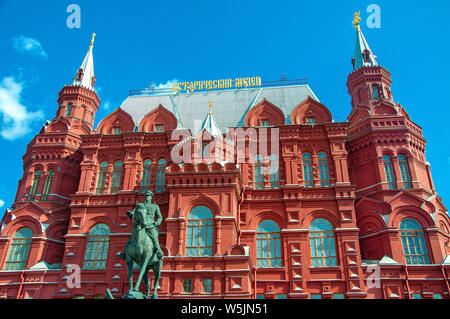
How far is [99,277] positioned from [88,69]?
21.0 m

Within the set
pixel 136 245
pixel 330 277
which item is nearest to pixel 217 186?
pixel 330 277

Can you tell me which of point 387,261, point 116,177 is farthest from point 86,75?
point 387,261

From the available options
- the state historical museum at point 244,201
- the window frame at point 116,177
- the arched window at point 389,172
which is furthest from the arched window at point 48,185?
the arched window at point 389,172

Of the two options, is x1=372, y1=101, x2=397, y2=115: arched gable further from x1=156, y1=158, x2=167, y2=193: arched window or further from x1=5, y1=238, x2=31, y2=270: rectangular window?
x1=5, y1=238, x2=31, y2=270: rectangular window

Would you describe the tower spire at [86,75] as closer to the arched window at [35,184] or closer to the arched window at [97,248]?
the arched window at [35,184]

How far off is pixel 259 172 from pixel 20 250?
18617 millimetres

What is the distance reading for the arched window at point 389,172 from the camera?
29.9 m

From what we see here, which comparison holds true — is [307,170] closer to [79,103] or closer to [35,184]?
[79,103]

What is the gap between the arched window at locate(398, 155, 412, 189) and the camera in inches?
1172

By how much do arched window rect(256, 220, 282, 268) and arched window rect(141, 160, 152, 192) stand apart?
9.28 metres

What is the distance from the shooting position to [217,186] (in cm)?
2678

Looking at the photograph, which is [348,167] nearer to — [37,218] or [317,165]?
[317,165]

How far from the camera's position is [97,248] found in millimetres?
28781

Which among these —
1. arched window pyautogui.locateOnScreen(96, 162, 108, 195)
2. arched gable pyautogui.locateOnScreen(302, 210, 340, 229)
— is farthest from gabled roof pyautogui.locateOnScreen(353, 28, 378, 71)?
arched window pyautogui.locateOnScreen(96, 162, 108, 195)
